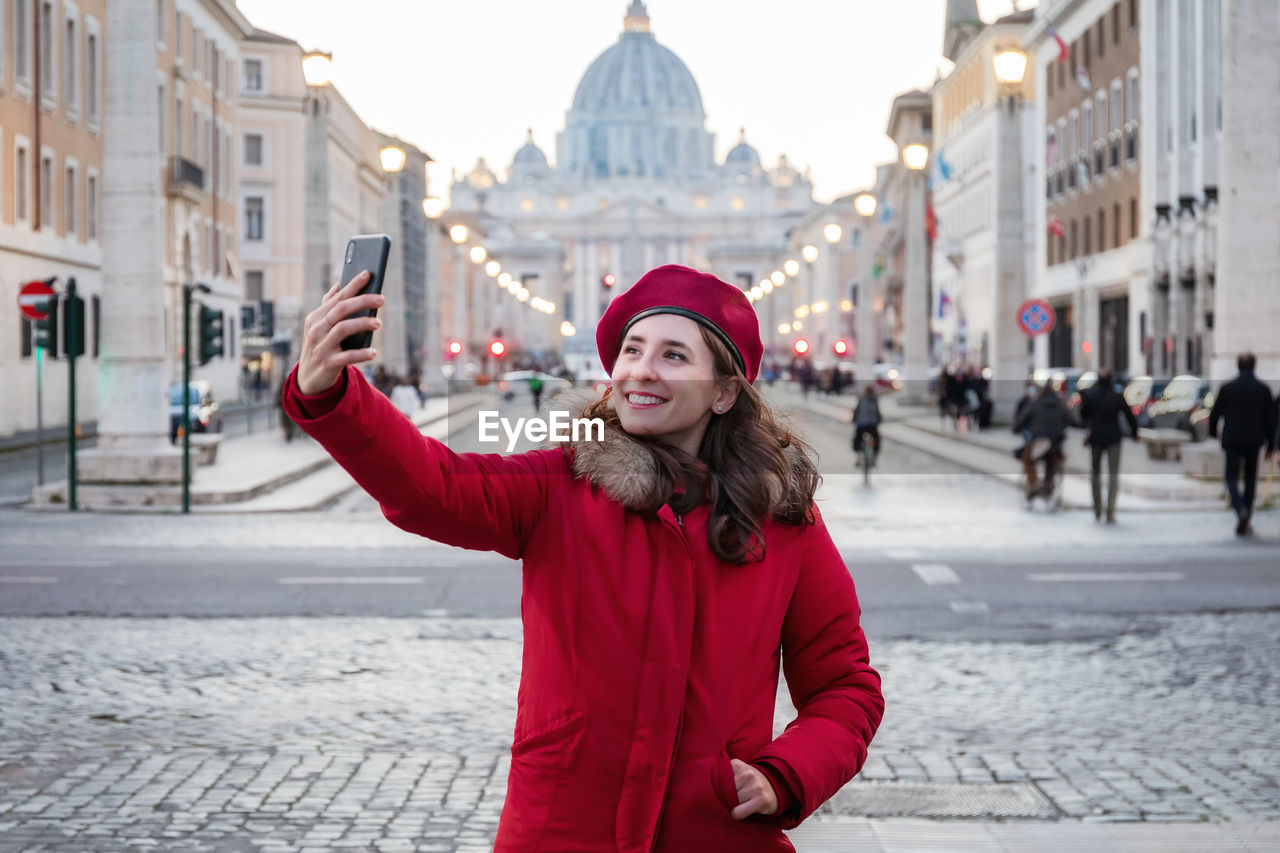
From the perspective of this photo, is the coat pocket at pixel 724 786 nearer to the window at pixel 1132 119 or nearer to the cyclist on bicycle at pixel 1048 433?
the cyclist on bicycle at pixel 1048 433

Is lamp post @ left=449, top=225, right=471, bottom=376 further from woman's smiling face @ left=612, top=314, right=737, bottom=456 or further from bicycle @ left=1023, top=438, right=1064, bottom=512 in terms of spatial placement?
woman's smiling face @ left=612, top=314, right=737, bottom=456

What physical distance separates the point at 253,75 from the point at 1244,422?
66.2 metres

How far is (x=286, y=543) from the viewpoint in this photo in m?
17.9

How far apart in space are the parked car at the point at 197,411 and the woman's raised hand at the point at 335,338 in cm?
3045

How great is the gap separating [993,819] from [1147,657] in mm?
4190

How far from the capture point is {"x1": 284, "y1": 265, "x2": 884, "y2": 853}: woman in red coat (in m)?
3.02

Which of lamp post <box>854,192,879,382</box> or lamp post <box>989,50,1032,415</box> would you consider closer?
lamp post <box>989,50,1032,415</box>

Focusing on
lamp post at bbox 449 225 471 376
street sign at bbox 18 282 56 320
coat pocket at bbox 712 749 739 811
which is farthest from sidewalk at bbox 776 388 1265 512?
coat pocket at bbox 712 749 739 811

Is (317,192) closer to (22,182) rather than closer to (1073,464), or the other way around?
(22,182)

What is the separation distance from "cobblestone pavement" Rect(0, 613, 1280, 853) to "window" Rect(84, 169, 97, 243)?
36.8 m

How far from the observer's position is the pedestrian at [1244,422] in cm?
1778

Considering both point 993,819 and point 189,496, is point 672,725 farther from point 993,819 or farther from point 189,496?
point 189,496

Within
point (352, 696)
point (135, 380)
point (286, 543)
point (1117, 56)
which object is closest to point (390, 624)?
point (352, 696)

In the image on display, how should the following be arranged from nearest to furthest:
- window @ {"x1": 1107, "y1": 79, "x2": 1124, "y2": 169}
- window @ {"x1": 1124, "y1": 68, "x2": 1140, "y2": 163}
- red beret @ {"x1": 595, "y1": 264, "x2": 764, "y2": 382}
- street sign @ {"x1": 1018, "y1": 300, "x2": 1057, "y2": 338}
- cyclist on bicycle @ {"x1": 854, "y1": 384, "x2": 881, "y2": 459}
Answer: red beret @ {"x1": 595, "y1": 264, "x2": 764, "y2": 382}, cyclist on bicycle @ {"x1": 854, "y1": 384, "x2": 881, "y2": 459}, street sign @ {"x1": 1018, "y1": 300, "x2": 1057, "y2": 338}, window @ {"x1": 1124, "y1": 68, "x2": 1140, "y2": 163}, window @ {"x1": 1107, "y1": 79, "x2": 1124, "y2": 169}
